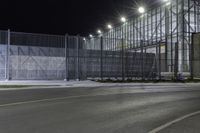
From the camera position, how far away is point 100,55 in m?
31.7

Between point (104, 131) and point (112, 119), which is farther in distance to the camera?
point (112, 119)

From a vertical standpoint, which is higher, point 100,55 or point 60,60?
point 100,55

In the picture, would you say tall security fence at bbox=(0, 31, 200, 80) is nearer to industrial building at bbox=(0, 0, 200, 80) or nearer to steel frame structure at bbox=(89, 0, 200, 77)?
industrial building at bbox=(0, 0, 200, 80)

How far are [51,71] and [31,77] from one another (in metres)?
2.14

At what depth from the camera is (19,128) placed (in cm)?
689

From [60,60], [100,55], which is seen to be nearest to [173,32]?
[100,55]

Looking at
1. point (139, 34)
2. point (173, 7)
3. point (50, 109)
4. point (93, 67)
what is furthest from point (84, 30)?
point (50, 109)

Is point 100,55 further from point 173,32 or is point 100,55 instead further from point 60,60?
point 173,32

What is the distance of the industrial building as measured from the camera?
91.0 ft

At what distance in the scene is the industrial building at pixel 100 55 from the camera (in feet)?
91.0

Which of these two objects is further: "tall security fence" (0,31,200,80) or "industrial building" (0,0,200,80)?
"industrial building" (0,0,200,80)

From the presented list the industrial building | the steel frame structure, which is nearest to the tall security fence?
the industrial building

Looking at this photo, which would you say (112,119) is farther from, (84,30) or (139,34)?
(84,30)

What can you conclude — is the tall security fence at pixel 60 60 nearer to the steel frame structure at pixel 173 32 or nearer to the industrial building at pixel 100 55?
the industrial building at pixel 100 55
